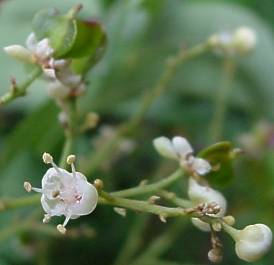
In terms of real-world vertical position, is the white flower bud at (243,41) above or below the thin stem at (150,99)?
above

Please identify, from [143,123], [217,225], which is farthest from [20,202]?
[143,123]

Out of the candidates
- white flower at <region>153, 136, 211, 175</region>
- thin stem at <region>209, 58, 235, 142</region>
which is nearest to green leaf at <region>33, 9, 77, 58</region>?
white flower at <region>153, 136, 211, 175</region>

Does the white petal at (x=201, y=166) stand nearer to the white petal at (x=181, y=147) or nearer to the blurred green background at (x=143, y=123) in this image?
the white petal at (x=181, y=147)

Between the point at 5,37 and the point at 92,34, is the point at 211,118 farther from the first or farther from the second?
the point at 92,34

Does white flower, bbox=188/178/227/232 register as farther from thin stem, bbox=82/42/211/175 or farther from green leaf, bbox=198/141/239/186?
thin stem, bbox=82/42/211/175

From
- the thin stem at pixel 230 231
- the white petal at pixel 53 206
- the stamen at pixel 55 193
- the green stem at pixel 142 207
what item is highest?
the thin stem at pixel 230 231

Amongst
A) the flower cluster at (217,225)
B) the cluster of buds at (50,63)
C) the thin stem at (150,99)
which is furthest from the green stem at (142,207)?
the thin stem at (150,99)

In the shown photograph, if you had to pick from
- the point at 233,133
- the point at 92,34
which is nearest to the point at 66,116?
the point at 92,34
